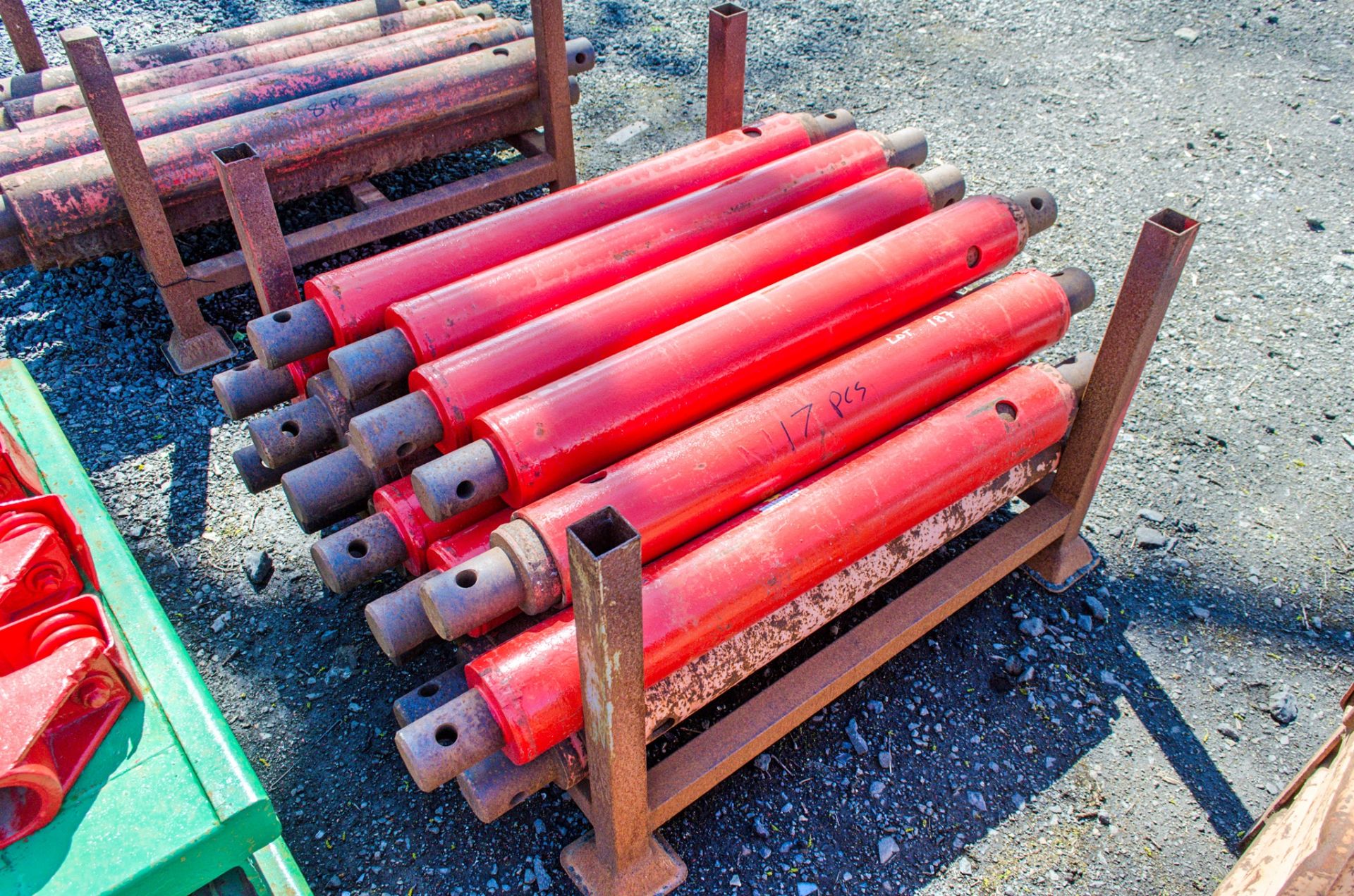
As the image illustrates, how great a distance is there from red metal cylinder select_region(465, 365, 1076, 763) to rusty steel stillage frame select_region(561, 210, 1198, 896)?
0.44ft

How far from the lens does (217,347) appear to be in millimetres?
3867

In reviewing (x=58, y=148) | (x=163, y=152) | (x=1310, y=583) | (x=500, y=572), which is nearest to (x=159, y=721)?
(x=500, y=572)

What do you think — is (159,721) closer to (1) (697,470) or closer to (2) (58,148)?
(1) (697,470)

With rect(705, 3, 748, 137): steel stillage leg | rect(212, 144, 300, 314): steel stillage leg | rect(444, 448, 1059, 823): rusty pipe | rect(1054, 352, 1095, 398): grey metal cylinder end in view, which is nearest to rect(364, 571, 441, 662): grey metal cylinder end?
rect(444, 448, 1059, 823): rusty pipe

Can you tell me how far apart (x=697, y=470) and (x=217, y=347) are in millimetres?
2672

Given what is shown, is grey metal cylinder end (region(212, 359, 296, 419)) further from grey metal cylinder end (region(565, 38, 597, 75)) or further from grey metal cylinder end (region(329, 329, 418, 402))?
grey metal cylinder end (region(565, 38, 597, 75))

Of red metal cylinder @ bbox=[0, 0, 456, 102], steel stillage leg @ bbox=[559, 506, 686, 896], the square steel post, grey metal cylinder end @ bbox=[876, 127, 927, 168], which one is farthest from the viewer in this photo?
red metal cylinder @ bbox=[0, 0, 456, 102]

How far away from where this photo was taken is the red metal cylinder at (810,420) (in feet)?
6.89

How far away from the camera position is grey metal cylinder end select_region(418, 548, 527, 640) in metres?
1.96

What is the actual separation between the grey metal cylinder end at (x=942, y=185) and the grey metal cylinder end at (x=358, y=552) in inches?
78.9

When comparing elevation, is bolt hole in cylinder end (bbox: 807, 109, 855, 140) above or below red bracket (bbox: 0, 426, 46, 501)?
above

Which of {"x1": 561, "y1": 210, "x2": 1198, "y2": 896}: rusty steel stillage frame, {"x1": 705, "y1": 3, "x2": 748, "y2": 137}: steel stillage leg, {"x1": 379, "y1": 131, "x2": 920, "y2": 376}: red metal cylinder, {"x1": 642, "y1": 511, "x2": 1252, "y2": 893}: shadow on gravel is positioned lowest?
{"x1": 642, "y1": 511, "x2": 1252, "y2": 893}: shadow on gravel

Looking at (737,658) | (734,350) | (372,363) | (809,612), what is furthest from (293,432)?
(809,612)

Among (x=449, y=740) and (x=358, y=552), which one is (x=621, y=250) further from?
(x=449, y=740)
